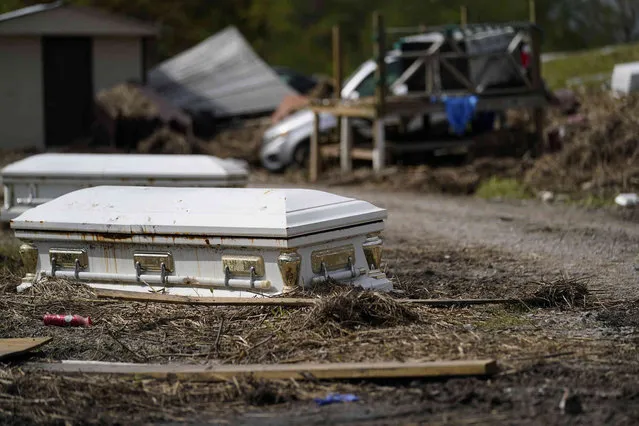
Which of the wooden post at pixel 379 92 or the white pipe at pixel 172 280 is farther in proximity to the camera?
the wooden post at pixel 379 92

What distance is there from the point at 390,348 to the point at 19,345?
2.16m

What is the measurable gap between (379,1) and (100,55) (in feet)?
42.9

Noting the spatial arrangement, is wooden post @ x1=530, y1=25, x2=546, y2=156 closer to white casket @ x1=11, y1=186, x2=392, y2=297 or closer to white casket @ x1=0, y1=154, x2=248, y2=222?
white casket @ x1=0, y1=154, x2=248, y2=222

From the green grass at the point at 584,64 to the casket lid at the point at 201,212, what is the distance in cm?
1560

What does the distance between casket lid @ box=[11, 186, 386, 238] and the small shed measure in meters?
15.9

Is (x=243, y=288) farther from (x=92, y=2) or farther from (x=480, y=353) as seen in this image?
(x=92, y=2)

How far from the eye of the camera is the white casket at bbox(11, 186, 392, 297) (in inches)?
299

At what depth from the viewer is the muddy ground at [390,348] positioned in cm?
558

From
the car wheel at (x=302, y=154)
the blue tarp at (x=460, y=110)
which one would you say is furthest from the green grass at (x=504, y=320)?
the car wheel at (x=302, y=154)

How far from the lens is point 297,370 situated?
6.01 meters

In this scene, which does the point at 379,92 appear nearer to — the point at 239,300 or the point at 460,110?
the point at 460,110

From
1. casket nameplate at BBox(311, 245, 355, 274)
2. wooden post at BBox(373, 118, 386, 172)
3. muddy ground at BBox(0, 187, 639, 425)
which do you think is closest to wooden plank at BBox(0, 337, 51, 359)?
muddy ground at BBox(0, 187, 639, 425)

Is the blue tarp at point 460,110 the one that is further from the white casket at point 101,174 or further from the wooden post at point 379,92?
the white casket at point 101,174

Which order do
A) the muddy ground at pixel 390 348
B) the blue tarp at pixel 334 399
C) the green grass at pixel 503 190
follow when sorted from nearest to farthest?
1. the muddy ground at pixel 390 348
2. the blue tarp at pixel 334 399
3. the green grass at pixel 503 190
